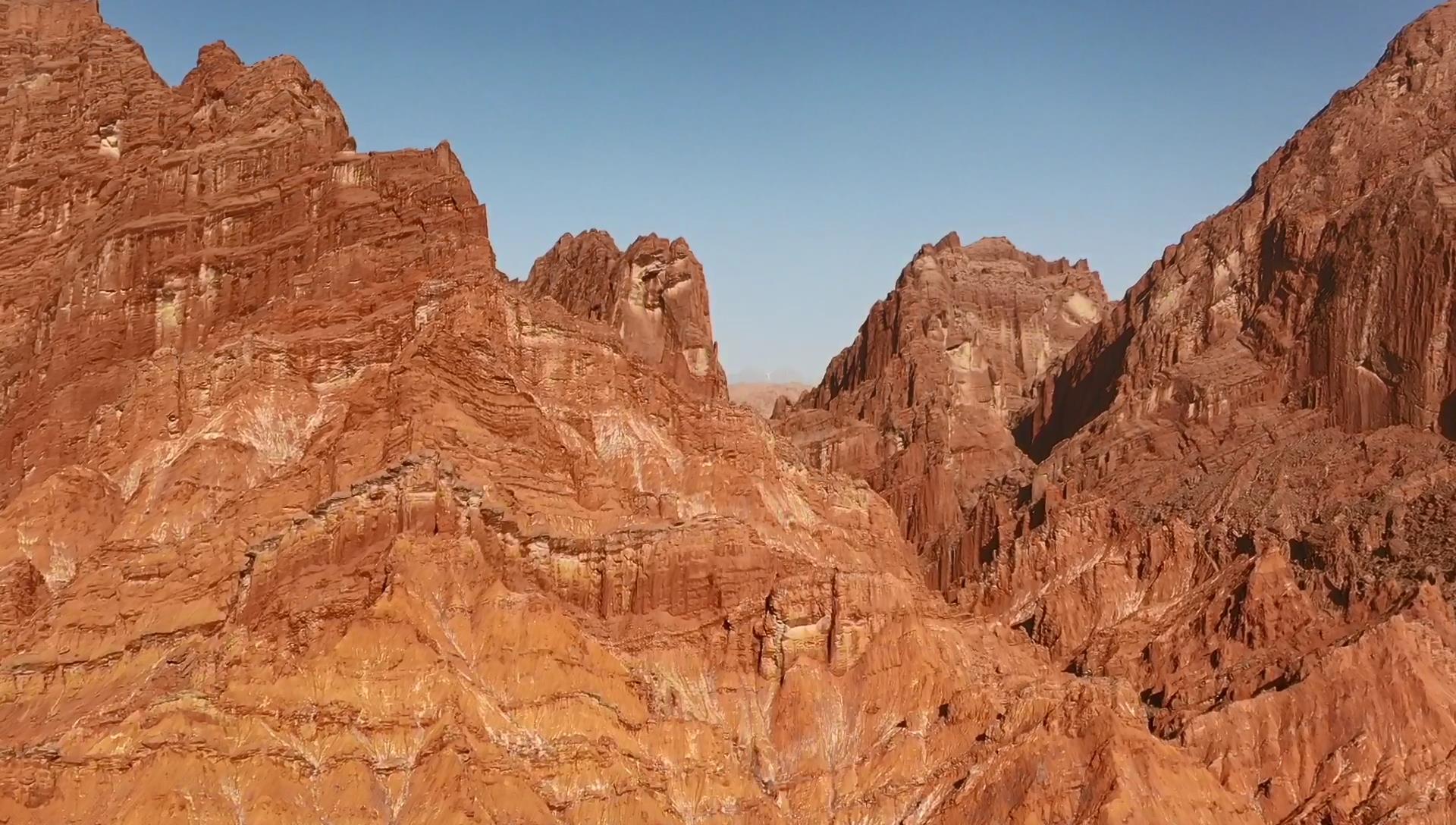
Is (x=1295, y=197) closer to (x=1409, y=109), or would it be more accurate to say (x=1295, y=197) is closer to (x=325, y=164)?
(x=1409, y=109)

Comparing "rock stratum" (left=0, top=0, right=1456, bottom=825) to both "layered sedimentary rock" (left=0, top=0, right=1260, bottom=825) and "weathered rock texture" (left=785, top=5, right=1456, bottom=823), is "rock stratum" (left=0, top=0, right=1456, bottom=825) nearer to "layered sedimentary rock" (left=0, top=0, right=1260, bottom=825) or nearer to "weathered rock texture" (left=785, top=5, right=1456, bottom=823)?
"layered sedimentary rock" (left=0, top=0, right=1260, bottom=825)

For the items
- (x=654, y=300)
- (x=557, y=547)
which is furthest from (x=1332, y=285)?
(x=557, y=547)

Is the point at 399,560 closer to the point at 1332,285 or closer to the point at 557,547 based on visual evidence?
the point at 557,547

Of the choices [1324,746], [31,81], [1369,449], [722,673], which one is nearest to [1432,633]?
[1324,746]

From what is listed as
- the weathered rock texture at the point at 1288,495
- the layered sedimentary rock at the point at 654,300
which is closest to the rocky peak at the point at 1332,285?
the weathered rock texture at the point at 1288,495

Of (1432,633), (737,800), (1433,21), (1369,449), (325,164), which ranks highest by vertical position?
(1433,21)

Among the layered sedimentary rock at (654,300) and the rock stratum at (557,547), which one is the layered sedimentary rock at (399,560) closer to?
the rock stratum at (557,547)
